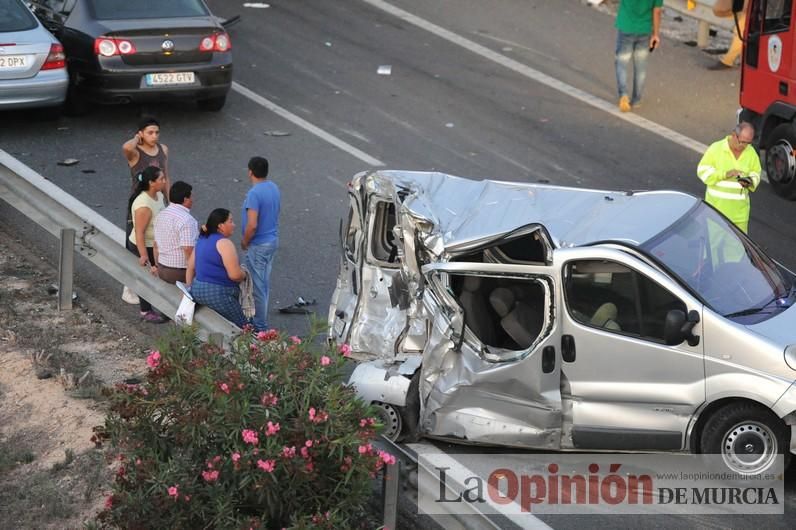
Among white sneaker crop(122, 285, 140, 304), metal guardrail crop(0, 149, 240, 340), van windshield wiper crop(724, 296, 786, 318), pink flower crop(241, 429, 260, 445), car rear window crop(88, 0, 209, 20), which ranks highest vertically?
pink flower crop(241, 429, 260, 445)

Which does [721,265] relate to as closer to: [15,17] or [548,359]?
[548,359]

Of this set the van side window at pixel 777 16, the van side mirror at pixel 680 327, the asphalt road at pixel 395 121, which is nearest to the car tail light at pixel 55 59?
the asphalt road at pixel 395 121

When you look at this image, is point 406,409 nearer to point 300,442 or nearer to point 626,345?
point 626,345

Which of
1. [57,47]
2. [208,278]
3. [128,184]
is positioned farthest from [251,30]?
[208,278]

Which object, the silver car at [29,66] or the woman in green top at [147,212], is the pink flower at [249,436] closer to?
the woman in green top at [147,212]

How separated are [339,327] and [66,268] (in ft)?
7.71

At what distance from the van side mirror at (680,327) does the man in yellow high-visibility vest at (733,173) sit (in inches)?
130

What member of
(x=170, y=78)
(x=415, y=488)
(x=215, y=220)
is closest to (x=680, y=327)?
(x=415, y=488)

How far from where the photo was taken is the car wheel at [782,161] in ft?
44.5

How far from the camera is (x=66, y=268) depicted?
32.3ft

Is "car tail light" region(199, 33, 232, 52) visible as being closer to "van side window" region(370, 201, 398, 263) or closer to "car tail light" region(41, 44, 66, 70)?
"car tail light" region(41, 44, 66, 70)

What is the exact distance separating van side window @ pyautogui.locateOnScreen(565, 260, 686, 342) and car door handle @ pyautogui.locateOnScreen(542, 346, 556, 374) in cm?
25

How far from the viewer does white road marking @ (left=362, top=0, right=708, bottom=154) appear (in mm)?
15109

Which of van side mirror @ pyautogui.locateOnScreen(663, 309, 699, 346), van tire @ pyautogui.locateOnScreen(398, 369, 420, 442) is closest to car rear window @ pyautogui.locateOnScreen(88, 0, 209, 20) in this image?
van tire @ pyautogui.locateOnScreen(398, 369, 420, 442)
